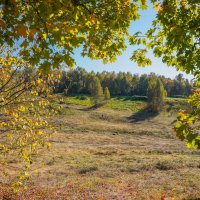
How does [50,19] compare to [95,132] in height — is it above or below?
above

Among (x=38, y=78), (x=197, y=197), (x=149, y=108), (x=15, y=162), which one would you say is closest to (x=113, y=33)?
(x=38, y=78)

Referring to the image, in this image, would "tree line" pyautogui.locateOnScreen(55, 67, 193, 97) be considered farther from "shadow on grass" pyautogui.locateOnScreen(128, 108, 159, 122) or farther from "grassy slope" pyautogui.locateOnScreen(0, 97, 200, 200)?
"grassy slope" pyautogui.locateOnScreen(0, 97, 200, 200)

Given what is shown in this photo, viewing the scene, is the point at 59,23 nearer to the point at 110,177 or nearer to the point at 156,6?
the point at 156,6

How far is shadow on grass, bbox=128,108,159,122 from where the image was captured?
79162 millimetres

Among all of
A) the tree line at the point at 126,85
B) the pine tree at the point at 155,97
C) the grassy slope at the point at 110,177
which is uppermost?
the tree line at the point at 126,85

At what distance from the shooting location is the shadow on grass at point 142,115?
260 feet

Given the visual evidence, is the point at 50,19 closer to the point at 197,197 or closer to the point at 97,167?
the point at 197,197

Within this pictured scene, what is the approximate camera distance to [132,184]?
1647 cm

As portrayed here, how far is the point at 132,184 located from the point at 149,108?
253ft

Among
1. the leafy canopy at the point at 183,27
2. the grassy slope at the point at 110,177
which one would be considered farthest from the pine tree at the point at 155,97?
the leafy canopy at the point at 183,27

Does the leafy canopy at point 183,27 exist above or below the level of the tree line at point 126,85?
below

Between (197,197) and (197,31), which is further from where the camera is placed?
(197,197)

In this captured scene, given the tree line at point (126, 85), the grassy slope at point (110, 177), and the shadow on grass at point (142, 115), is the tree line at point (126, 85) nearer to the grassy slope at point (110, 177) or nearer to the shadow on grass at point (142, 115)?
the shadow on grass at point (142, 115)

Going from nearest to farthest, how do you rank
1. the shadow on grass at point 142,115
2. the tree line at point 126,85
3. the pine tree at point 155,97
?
the shadow on grass at point 142,115 < the pine tree at point 155,97 < the tree line at point 126,85
